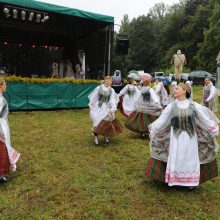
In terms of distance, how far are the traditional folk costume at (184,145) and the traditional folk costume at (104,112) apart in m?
2.50

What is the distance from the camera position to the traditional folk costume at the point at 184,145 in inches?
167

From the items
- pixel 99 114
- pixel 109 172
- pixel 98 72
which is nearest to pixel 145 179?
pixel 109 172

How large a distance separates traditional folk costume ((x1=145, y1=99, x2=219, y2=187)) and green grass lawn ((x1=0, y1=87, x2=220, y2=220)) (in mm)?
251

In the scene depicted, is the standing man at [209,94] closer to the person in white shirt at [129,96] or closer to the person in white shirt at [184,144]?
the person in white shirt at [129,96]

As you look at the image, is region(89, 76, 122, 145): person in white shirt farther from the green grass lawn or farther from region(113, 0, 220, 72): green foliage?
region(113, 0, 220, 72): green foliage

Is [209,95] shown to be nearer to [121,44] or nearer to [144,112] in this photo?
[121,44]

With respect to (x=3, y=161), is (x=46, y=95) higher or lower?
higher

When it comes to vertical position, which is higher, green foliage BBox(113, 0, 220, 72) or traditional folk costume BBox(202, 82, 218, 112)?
green foliage BBox(113, 0, 220, 72)

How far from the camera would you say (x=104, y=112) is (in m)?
6.97

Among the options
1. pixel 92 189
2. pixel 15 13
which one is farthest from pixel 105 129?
pixel 15 13

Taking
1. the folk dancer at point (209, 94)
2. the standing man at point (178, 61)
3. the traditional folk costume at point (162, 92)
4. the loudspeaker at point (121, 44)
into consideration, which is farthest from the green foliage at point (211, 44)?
the traditional folk costume at point (162, 92)

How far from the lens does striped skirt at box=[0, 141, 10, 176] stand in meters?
4.39

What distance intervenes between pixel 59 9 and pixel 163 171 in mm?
9100

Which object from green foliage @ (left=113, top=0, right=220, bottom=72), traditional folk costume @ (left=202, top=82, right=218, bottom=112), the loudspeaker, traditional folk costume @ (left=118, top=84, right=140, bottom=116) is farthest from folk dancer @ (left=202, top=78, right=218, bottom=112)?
green foliage @ (left=113, top=0, right=220, bottom=72)
